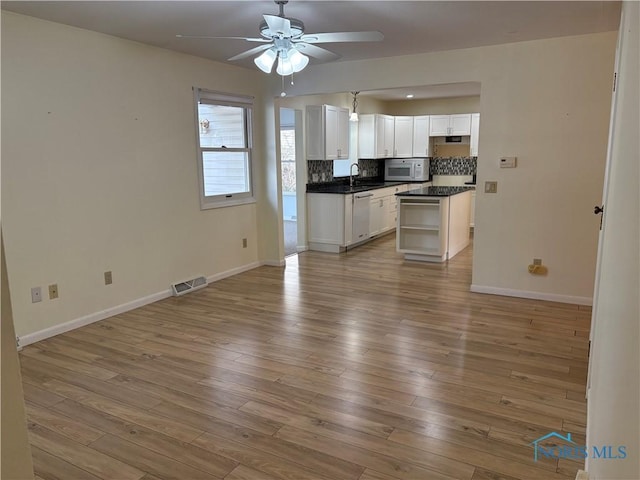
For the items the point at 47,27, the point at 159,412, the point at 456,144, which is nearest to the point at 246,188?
the point at 47,27

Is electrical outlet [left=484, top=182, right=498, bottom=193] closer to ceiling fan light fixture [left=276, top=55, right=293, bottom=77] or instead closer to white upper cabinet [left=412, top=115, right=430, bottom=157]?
ceiling fan light fixture [left=276, top=55, right=293, bottom=77]

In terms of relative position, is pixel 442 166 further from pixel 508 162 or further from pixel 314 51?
pixel 314 51

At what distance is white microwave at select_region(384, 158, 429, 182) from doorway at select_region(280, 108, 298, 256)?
1892mm

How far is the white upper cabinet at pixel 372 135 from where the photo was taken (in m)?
8.15

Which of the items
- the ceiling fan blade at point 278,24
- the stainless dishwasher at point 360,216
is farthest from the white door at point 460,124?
the ceiling fan blade at point 278,24

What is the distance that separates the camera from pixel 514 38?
4168 mm

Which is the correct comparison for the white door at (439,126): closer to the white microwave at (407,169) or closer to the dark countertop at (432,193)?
the white microwave at (407,169)

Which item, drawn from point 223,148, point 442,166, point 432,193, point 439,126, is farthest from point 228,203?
point 442,166

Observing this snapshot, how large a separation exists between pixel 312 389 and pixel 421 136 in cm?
692

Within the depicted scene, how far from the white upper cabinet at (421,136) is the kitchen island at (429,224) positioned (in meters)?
2.40

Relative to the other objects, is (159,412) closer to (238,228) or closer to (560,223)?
(238,228)

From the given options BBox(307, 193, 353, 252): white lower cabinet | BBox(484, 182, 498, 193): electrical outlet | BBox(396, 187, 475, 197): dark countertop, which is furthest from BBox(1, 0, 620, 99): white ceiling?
BBox(307, 193, 353, 252): white lower cabinet

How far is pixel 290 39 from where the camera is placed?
3078mm

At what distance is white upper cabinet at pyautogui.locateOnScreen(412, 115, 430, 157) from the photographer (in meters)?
8.77
